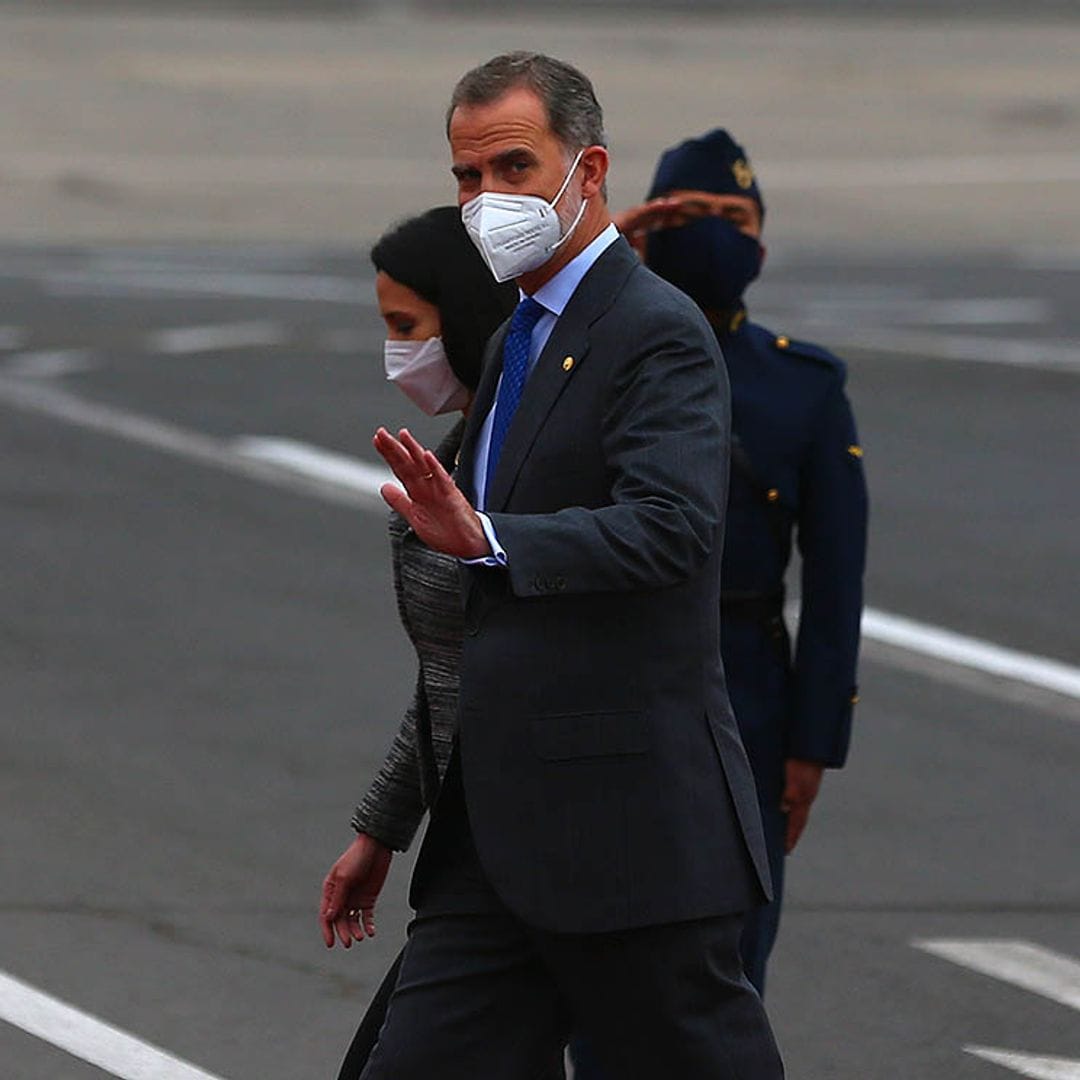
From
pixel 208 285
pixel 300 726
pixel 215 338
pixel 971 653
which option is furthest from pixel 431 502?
pixel 208 285

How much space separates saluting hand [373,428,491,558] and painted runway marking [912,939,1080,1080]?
295cm

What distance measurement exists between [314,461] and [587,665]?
1020 cm

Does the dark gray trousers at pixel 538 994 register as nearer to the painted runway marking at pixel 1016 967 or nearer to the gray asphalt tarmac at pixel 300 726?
the gray asphalt tarmac at pixel 300 726

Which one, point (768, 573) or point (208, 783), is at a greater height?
point (768, 573)

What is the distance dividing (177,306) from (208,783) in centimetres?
1248

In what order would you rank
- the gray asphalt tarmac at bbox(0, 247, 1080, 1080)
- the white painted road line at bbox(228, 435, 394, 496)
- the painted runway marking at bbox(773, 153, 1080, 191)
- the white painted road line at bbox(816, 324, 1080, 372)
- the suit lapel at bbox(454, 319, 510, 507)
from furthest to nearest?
the painted runway marking at bbox(773, 153, 1080, 191), the white painted road line at bbox(816, 324, 1080, 372), the white painted road line at bbox(228, 435, 394, 496), the gray asphalt tarmac at bbox(0, 247, 1080, 1080), the suit lapel at bbox(454, 319, 510, 507)

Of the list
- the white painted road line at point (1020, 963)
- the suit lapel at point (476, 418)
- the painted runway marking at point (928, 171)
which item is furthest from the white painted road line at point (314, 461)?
the painted runway marking at point (928, 171)

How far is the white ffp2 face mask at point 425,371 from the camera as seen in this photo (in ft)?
16.2

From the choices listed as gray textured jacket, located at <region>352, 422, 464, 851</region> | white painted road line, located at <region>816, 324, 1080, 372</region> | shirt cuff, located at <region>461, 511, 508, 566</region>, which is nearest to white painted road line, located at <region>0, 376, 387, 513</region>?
white painted road line, located at <region>816, 324, 1080, 372</region>

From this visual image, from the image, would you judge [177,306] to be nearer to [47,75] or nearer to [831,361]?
[831,361]

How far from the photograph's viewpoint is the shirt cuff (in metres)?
4.14

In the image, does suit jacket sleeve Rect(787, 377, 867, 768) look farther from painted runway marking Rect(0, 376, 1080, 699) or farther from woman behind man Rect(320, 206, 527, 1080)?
painted runway marking Rect(0, 376, 1080, 699)

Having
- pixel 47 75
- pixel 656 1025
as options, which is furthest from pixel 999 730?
pixel 47 75

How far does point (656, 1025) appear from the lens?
4375mm
